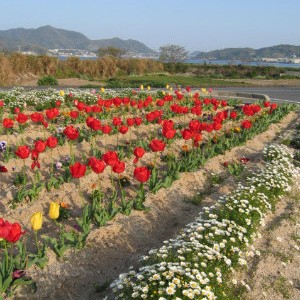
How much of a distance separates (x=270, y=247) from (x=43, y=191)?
387cm

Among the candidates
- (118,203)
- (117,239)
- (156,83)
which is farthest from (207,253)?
(156,83)

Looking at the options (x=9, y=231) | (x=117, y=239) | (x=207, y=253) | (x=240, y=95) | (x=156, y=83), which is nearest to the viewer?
(x=9, y=231)

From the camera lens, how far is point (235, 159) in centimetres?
1003

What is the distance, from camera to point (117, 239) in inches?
237

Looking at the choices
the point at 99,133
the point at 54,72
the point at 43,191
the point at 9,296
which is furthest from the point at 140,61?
the point at 9,296

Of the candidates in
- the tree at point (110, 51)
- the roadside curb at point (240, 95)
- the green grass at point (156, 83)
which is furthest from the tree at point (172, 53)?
the roadside curb at point (240, 95)

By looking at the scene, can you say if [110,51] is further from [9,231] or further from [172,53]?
[9,231]

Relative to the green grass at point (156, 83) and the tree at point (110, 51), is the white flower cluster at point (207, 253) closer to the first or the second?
the green grass at point (156, 83)

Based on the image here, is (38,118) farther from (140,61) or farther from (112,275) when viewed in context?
(140,61)

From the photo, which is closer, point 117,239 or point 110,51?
point 117,239

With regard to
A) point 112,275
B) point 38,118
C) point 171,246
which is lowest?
point 112,275

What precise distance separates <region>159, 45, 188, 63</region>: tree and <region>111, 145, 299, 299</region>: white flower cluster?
84912 millimetres

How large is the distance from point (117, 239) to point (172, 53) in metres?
88.1

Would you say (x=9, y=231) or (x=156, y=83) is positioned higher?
(x=9, y=231)
